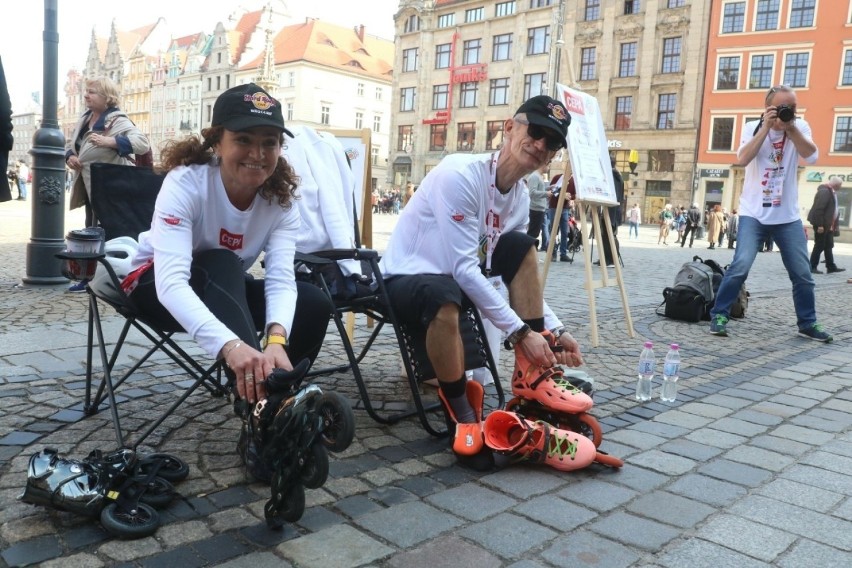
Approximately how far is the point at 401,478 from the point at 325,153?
2.30 m

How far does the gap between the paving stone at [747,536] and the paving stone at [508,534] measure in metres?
0.54

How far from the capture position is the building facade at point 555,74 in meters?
40.6

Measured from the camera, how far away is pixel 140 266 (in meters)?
2.71

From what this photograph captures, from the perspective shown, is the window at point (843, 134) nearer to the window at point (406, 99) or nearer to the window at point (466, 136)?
the window at point (466, 136)

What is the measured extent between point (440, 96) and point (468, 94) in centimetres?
284

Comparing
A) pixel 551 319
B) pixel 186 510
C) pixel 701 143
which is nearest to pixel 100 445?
pixel 186 510

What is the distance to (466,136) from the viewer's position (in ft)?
169

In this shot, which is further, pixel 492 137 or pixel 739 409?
pixel 492 137

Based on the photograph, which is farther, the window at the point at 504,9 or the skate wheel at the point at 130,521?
the window at the point at 504,9

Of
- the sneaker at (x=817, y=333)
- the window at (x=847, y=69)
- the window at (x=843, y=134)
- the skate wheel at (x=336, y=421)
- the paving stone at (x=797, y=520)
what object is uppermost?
the window at (x=847, y=69)

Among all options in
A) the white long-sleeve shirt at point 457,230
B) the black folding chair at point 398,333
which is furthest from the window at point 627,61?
the black folding chair at point 398,333

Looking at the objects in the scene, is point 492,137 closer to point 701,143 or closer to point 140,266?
point 701,143

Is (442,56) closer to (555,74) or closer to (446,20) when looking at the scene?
(446,20)

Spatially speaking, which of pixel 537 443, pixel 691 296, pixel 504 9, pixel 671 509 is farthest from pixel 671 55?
pixel 671 509
